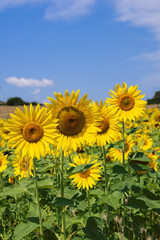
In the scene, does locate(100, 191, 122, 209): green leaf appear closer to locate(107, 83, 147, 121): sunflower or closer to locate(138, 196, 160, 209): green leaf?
locate(138, 196, 160, 209): green leaf

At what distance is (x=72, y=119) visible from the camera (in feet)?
8.09

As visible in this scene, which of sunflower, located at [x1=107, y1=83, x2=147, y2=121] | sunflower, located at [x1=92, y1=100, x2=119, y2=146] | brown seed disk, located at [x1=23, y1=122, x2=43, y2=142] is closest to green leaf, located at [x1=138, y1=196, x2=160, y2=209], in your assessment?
sunflower, located at [x1=92, y1=100, x2=119, y2=146]

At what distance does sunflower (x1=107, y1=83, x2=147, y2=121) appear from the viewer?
12.3ft

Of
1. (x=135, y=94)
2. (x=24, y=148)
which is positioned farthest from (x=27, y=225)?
(x=135, y=94)

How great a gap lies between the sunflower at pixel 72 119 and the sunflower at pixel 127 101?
1255 mm

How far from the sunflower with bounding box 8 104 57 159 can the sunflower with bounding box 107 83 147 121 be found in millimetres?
1484

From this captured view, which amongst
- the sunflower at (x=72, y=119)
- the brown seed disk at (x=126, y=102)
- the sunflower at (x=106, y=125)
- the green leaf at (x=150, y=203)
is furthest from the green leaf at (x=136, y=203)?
the brown seed disk at (x=126, y=102)

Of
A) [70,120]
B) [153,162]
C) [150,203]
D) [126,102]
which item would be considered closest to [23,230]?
[70,120]

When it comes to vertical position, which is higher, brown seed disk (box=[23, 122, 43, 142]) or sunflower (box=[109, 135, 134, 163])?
brown seed disk (box=[23, 122, 43, 142])

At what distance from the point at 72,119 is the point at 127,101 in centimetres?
149

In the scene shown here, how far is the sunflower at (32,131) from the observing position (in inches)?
95.4

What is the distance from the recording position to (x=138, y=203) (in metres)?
3.09

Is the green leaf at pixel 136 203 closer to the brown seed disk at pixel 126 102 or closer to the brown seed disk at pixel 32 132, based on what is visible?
the brown seed disk at pixel 126 102

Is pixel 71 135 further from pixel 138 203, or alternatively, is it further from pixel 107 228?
pixel 107 228
